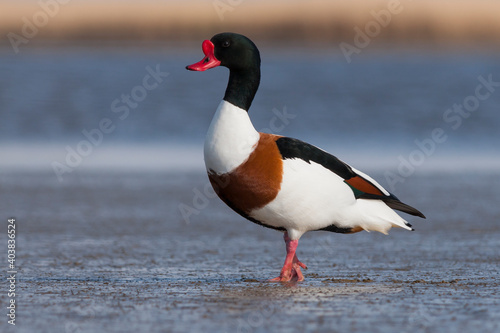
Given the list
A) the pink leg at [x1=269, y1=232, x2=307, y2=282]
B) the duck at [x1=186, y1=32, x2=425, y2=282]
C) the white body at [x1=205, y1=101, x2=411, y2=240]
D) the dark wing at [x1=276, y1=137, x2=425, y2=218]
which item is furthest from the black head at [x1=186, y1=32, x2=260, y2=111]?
the pink leg at [x1=269, y1=232, x2=307, y2=282]

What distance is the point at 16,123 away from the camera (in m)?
18.9

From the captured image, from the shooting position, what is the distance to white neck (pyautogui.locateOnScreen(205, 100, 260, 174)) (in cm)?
566

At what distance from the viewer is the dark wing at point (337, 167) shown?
5.83 m

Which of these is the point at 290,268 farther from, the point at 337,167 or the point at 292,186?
the point at 337,167

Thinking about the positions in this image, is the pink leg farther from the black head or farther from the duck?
the black head

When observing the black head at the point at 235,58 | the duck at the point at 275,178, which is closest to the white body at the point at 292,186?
the duck at the point at 275,178

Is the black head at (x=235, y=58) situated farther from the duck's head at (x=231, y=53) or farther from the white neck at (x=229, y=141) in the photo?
the white neck at (x=229, y=141)

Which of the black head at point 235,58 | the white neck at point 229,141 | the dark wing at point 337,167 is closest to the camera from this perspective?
the white neck at point 229,141

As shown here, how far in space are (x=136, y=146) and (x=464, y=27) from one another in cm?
3768

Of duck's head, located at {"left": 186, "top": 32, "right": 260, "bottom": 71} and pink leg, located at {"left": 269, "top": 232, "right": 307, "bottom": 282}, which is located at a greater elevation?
duck's head, located at {"left": 186, "top": 32, "right": 260, "bottom": 71}

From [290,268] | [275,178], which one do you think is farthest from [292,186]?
[290,268]

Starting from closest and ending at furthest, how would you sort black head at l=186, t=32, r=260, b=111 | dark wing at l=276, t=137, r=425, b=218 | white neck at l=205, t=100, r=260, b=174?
1. white neck at l=205, t=100, r=260, b=174
2. dark wing at l=276, t=137, r=425, b=218
3. black head at l=186, t=32, r=260, b=111

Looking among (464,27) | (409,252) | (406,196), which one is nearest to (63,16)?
(464,27)

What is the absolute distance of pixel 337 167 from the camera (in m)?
6.01
